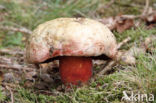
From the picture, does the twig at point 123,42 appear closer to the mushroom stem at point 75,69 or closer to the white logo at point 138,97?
the mushroom stem at point 75,69

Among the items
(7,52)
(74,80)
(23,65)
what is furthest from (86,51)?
(7,52)

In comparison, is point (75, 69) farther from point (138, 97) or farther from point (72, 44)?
point (138, 97)

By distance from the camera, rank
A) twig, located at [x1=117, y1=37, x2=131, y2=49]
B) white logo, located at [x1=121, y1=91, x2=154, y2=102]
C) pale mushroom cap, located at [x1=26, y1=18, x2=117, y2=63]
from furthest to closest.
Answer: twig, located at [x1=117, y1=37, x2=131, y2=49], pale mushroom cap, located at [x1=26, y1=18, x2=117, y2=63], white logo, located at [x1=121, y1=91, x2=154, y2=102]

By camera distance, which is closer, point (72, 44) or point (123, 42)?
point (72, 44)

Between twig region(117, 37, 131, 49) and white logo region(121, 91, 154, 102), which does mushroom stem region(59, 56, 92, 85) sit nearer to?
white logo region(121, 91, 154, 102)

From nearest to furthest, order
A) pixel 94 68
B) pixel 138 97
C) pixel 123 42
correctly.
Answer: pixel 138 97, pixel 94 68, pixel 123 42

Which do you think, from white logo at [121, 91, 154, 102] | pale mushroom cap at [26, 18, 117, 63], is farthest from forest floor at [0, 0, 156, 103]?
pale mushroom cap at [26, 18, 117, 63]

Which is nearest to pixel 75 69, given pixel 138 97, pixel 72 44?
pixel 72 44
